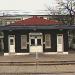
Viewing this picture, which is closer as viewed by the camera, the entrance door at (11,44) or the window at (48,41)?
the entrance door at (11,44)

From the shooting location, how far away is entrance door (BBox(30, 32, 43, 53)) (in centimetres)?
4916

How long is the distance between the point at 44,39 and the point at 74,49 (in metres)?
9.80

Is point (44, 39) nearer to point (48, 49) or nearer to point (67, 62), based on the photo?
point (48, 49)

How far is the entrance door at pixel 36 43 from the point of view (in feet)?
161

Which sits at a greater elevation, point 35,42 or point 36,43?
point 35,42

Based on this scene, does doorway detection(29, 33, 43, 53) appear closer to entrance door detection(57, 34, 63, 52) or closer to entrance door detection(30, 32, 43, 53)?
entrance door detection(30, 32, 43, 53)

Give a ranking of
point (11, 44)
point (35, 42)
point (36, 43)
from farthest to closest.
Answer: point (35, 42) → point (36, 43) → point (11, 44)

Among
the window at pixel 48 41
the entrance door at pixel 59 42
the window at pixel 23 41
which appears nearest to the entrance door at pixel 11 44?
the window at pixel 23 41

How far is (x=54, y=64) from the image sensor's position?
3781cm

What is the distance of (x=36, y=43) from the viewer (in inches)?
1953

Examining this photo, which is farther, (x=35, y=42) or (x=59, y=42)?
(x=35, y=42)

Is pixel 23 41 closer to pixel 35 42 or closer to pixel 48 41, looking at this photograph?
pixel 35 42

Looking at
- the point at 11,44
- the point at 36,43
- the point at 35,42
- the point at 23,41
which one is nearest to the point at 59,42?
the point at 36,43

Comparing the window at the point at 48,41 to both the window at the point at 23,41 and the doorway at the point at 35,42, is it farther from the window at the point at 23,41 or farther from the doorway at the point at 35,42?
the window at the point at 23,41
